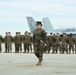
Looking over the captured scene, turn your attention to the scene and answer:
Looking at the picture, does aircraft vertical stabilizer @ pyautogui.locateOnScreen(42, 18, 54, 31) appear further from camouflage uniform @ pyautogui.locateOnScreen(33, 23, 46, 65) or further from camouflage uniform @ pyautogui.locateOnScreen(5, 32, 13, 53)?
camouflage uniform @ pyautogui.locateOnScreen(33, 23, 46, 65)

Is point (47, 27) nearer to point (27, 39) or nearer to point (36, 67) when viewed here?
point (27, 39)

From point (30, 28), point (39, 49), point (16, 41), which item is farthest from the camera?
point (30, 28)

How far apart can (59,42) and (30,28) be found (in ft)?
218

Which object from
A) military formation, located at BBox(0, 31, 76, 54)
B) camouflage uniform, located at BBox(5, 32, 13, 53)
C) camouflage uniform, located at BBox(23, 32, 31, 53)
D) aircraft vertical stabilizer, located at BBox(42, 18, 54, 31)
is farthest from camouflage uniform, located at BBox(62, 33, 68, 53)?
aircraft vertical stabilizer, located at BBox(42, 18, 54, 31)

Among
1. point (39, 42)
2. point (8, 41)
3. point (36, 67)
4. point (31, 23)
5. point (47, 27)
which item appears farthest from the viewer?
point (47, 27)

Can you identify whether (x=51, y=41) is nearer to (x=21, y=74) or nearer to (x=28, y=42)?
(x=28, y=42)

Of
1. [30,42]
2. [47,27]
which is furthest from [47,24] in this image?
[30,42]

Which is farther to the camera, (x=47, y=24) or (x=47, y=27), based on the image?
(x=47, y=24)

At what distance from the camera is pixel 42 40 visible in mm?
15547

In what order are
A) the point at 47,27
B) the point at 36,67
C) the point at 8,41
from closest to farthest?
the point at 36,67 → the point at 8,41 → the point at 47,27

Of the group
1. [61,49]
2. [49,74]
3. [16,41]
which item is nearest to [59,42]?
[61,49]

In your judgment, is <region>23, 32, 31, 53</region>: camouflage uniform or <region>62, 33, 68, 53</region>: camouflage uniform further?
<region>62, 33, 68, 53</region>: camouflage uniform

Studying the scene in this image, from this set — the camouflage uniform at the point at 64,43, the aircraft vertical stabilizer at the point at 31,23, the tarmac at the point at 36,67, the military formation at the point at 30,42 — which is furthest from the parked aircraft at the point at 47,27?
the tarmac at the point at 36,67

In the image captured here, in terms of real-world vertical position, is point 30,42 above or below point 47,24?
below
